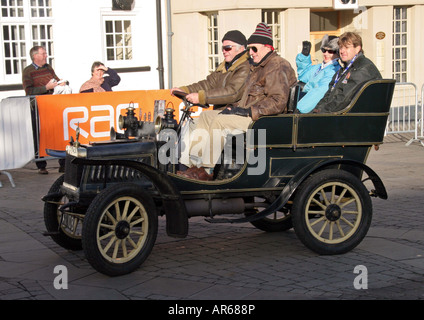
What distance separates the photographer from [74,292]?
569 cm

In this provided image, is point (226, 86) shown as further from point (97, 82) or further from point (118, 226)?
point (97, 82)

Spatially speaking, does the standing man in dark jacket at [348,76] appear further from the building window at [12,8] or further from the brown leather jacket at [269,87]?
the building window at [12,8]

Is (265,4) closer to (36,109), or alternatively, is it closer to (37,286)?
(36,109)

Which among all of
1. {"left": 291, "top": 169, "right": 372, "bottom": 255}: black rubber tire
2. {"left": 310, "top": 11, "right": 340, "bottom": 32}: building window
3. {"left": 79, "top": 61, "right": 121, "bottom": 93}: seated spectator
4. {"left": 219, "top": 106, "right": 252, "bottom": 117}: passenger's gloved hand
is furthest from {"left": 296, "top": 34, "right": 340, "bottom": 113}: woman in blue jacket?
{"left": 310, "top": 11, "right": 340, "bottom": 32}: building window

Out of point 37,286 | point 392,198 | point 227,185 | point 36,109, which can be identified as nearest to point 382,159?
point 392,198

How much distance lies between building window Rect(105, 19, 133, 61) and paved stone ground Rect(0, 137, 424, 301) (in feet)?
29.4

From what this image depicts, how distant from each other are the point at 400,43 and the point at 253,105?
13357 millimetres

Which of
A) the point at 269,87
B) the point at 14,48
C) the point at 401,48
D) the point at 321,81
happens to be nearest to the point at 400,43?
the point at 401,48

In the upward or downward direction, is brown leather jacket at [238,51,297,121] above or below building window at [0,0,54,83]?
below

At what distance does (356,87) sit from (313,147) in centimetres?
71

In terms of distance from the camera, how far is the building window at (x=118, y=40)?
17078 millimetres

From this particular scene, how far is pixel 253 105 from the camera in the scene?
22.0 ft

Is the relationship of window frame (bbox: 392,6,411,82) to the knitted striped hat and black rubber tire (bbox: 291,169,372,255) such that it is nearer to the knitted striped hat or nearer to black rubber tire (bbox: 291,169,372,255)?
the knitted striped hat

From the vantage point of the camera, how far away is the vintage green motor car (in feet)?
20.3
